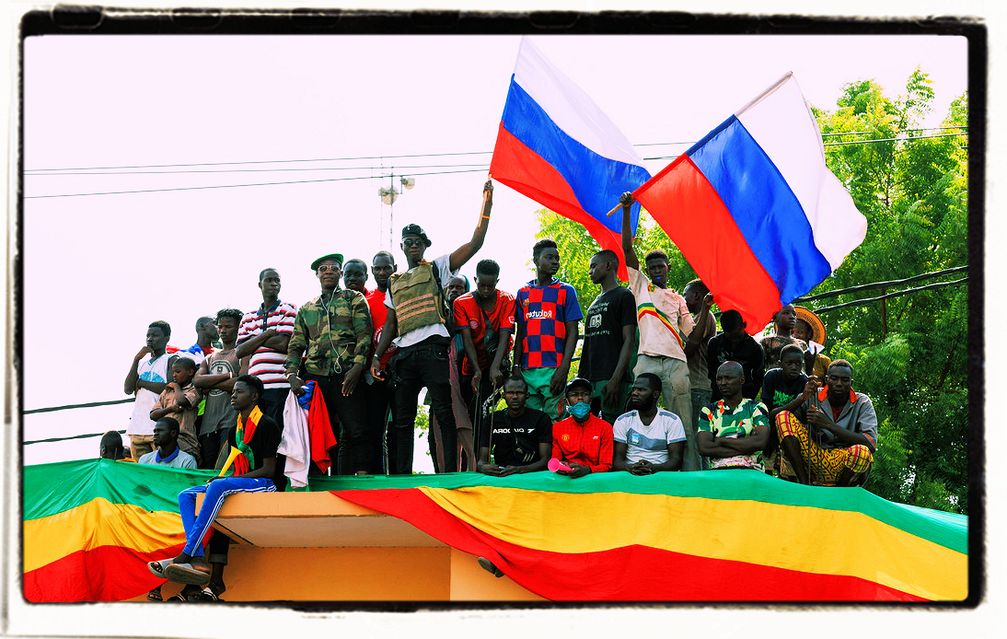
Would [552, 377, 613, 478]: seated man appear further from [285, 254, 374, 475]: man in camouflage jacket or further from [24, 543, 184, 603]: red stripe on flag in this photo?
[24, 543, 184, 603]: red stripe on flag

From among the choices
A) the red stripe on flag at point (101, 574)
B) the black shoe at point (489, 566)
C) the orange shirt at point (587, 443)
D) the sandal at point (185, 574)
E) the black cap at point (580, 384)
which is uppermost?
the black cap at point (580, 384)

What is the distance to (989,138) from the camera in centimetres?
331

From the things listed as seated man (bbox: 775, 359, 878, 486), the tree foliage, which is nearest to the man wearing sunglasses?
seated man (bbox: 775, 359, 878, 486)

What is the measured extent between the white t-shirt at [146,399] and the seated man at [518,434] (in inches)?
141

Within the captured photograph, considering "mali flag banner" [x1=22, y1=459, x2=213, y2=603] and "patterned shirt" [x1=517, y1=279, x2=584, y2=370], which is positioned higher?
"patterned shirt" [x1=517, y1=279, x2=584, y2=370]

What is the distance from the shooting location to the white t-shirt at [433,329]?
9.81m

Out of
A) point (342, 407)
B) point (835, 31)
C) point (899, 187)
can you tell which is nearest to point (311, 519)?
point (342, 407)

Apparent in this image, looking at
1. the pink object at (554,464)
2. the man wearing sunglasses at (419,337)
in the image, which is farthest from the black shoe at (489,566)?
the man wearing sunglasses at (419,337)

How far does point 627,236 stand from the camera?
9961 mm

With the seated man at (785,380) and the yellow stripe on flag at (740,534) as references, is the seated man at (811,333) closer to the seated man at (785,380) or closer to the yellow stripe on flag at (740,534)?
the seated man at (785,380)

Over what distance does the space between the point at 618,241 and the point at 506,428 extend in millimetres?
1970

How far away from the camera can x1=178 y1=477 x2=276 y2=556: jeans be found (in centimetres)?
919

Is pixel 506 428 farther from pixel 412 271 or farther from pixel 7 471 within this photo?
pixel 7 471

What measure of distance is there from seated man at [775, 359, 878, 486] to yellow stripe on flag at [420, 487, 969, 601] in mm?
725
